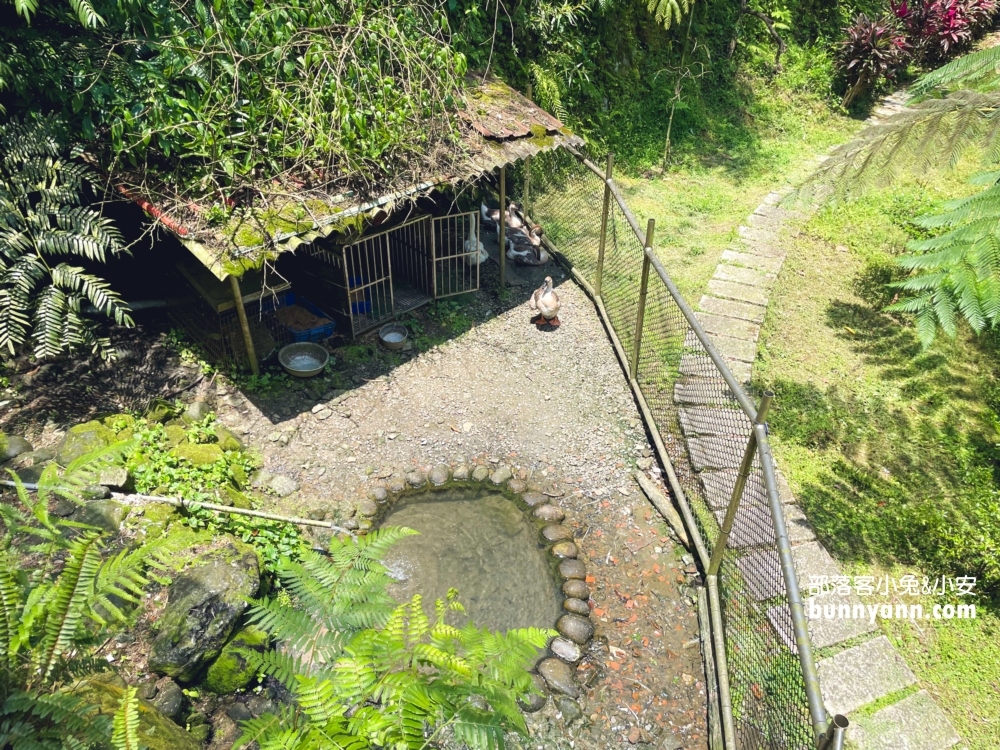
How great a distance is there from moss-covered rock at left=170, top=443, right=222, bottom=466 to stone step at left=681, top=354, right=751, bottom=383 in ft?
17.2

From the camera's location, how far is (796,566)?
20.4 feet

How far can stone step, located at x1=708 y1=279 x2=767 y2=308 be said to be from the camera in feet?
31.2

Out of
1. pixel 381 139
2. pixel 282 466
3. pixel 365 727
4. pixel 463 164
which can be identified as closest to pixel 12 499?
pixel 282 466

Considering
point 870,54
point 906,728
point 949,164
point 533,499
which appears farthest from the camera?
point 870,54

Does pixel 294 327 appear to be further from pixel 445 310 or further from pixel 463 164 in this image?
pixel 463 164

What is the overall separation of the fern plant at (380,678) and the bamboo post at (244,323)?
4.23 m

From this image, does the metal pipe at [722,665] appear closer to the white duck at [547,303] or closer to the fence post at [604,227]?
the white duck at [547,303]

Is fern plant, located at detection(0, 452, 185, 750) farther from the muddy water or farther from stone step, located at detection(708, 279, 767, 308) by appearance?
stone step, located at detection(708, 279, 767, 308)

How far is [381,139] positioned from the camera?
780 cm

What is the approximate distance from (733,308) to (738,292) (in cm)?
43

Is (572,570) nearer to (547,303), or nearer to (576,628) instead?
(576,628)

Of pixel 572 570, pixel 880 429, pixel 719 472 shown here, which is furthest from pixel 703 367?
pixel 572 570

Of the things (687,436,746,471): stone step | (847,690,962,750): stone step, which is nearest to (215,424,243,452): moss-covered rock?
(687,436,746,471): stone step

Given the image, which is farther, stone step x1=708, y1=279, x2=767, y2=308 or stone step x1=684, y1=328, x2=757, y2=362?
stone step x1=708, y1=279, x2=767, y2=308
